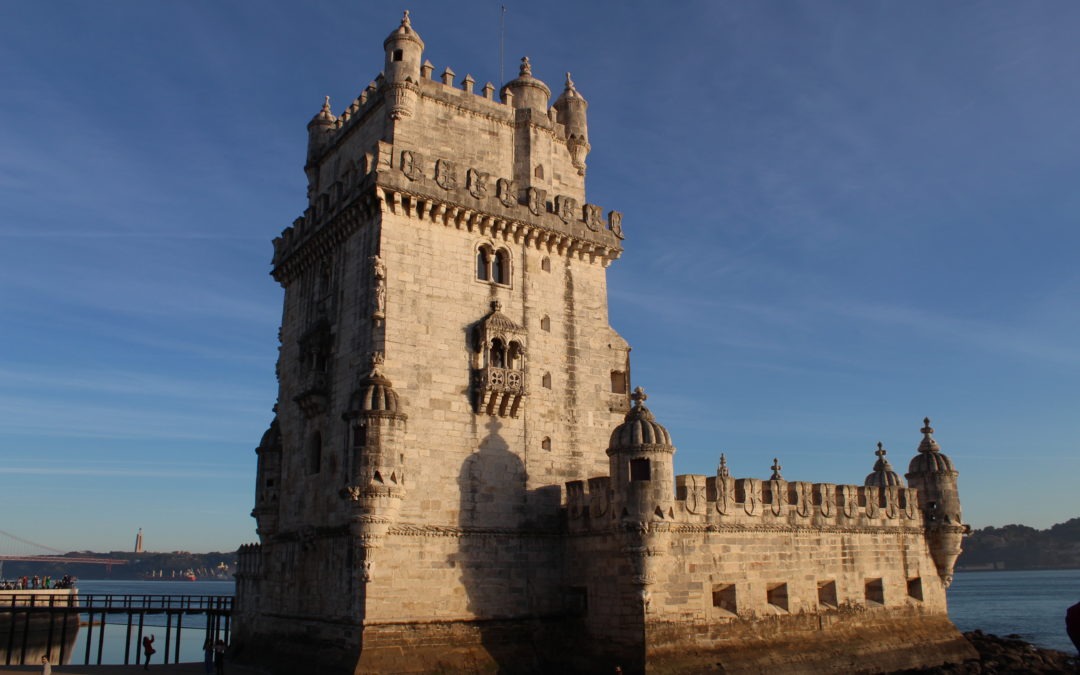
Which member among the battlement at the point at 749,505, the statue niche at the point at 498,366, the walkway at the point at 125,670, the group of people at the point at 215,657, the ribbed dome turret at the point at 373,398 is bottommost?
the walkway at the point at 125,670

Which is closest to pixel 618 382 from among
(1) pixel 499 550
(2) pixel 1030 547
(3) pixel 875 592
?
(1) pixel 499 550

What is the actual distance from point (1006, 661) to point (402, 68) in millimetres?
34084

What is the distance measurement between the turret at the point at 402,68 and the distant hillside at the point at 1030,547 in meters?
190

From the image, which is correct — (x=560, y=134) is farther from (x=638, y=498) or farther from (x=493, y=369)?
(x=638, y=498)

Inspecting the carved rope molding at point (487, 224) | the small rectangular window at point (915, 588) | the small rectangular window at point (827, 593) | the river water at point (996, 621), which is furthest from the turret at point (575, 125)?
the river water at point (996, 621)

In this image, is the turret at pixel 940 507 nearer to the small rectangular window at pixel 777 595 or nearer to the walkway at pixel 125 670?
the small rectangular window at pixel 777 595

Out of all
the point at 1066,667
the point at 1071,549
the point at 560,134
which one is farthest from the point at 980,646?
the point at 1071,549

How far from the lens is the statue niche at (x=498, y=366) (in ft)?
89.9

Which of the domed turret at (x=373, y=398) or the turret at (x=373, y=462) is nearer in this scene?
the turret at (x=373, y=462)

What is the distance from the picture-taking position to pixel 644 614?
24781mm

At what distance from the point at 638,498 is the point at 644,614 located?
3.47 metres

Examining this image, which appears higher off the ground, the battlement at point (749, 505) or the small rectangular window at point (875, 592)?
the battlement at point (749, 505)

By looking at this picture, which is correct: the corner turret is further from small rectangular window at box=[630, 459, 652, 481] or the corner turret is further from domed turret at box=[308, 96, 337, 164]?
small rectangular window at box=[630, 459, 652, 481]

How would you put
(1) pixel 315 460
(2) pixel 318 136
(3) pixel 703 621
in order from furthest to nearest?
1. (2) pixel 318 136
2. (1) pixel 315 460
3. (3) pixel 703 621
